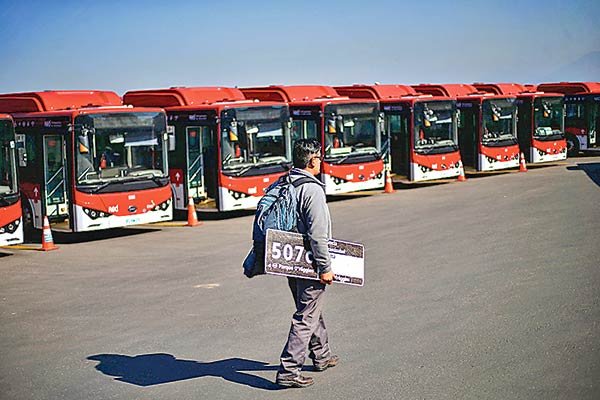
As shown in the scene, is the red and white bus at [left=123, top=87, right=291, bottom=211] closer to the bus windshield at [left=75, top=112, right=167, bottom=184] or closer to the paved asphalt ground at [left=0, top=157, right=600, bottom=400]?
the bus windshield at [left=75, top=112, right=167, bottom=184]

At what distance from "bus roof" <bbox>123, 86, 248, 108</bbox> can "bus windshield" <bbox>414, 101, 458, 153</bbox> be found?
5607mm

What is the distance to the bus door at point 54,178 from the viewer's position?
1903cm

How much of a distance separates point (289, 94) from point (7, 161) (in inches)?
410

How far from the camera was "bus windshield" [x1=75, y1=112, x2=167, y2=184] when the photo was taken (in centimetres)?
1809

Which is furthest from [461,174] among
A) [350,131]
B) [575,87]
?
[575,87]

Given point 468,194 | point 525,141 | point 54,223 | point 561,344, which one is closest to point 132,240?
point 54,223

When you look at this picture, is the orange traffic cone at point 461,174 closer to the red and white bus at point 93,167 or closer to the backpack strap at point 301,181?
the red and white bus at point 93,167

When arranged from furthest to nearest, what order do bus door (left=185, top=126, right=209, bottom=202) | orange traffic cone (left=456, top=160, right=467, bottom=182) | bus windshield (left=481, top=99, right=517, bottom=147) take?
bus windshield (left=481, top=99, right=517, bottom=147) → orange traffic cone (left=456, top=160, right=467, bottom=182) → bus door (left=185, top=126, right=209, bottom=202)

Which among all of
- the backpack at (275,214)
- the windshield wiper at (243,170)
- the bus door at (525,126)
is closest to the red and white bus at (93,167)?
the windshield wiper at (243,170)

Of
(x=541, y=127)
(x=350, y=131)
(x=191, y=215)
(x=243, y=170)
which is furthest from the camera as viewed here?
(x=541, y=127)

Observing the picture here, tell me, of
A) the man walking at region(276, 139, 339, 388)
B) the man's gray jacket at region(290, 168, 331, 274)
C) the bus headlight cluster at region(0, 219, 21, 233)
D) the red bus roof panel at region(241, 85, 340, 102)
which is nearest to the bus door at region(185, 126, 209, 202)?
the red bus roof panel at region(241, 85, 340, 102)

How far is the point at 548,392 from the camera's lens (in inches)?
287

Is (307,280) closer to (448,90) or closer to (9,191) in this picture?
(9,191)

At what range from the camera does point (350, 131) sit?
24.5 meters
